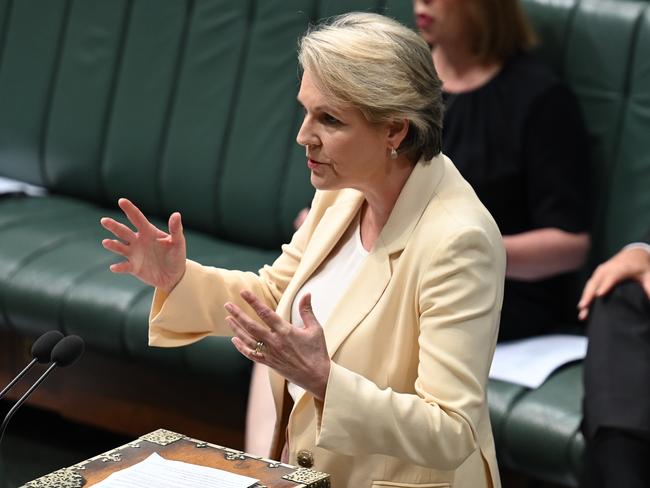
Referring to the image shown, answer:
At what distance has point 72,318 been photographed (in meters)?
3.73

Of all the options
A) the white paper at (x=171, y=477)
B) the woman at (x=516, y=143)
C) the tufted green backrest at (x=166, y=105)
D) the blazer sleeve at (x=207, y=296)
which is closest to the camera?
the white paper at (x=171, y=477)

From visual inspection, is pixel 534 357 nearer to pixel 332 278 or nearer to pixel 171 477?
pixel 332 278

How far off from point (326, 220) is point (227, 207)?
1770mm

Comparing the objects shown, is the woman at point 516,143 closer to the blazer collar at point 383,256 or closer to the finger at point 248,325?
the blazer collar at point 383,256

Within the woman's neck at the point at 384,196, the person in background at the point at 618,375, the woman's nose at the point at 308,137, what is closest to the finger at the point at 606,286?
the person in background at the point at 618,375

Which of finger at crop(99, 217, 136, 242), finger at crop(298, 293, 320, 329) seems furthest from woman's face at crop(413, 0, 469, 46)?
finger at crop(298, 293, 320, 329)

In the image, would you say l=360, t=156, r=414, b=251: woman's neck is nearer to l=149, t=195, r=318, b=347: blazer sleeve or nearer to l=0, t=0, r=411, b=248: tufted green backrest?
l=149, t=195, r=318, b=347: blazer sleeve

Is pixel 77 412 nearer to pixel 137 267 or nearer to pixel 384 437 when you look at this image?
pixel 137 267

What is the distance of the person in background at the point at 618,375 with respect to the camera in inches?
112

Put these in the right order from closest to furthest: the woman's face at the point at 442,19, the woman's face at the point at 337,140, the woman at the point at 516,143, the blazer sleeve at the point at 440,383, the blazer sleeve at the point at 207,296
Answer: the blazer sleeve at the point at 440,383, the woman's face at the point at 337,140, the blazer sleeve at the point at 207,296, the woman at the point at 516,143, the woman's face at the point at 442,19

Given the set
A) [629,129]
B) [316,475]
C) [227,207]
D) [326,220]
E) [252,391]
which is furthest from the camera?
[227,207]

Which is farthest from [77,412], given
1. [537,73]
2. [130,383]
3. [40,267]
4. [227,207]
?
[537,73]

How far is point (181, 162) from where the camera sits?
427 cm

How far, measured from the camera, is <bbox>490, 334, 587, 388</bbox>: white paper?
3240 mm
